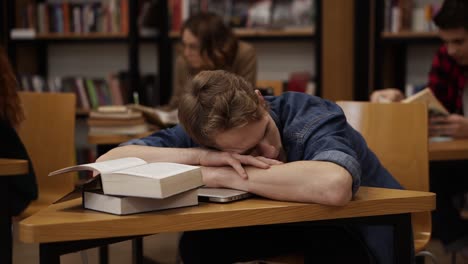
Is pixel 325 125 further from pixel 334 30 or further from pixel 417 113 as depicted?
pixel 334 30

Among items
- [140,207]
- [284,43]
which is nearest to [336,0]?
[284,43]

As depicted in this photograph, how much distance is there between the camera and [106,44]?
561cm

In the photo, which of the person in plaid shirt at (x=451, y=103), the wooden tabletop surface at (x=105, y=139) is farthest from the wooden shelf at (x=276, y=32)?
the wooden tabletop surface at (x=105, y=139)

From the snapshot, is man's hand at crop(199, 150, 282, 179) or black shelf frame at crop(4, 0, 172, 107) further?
black shelf frame at crop(4, 0, 172, 107)

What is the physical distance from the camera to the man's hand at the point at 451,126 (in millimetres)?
3066

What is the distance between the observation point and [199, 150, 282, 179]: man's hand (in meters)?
1.70

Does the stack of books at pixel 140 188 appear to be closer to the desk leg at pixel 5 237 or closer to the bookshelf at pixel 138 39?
the desk leg at pixel 5 237

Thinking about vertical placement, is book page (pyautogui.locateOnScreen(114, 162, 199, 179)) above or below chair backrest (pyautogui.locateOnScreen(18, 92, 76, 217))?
above

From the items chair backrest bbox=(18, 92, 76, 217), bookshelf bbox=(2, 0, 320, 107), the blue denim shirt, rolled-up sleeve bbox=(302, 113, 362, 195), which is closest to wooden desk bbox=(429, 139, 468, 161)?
the blue denim shirt

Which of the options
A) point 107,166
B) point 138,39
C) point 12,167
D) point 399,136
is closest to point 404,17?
point 138,39

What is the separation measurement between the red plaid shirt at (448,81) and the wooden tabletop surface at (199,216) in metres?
1.88

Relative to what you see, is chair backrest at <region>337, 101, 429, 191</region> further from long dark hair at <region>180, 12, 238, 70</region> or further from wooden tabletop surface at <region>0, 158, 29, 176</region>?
long dark hair at <region>180, 12, 238, 70</region>

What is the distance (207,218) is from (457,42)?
2.10 m

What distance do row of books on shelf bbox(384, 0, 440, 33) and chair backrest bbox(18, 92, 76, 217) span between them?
7.88ft
